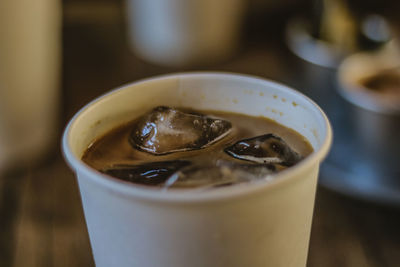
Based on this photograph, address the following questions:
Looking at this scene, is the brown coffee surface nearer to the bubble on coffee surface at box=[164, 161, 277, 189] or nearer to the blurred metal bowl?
the bubble on coffee surface at box=[164, 161, 277, 189]

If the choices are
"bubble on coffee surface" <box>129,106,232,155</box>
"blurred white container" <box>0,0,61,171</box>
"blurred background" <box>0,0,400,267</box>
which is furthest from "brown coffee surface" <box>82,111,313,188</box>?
"blurred white container" <box>0,0,61,171</box>

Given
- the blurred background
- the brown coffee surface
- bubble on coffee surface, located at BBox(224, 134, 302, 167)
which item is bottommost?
the blurred background

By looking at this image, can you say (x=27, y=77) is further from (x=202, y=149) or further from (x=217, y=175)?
(x=217, y=175)

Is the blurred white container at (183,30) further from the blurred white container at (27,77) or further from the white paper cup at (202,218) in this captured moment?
the white paper cup at (202,218)

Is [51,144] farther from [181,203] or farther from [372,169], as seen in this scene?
[181,203]

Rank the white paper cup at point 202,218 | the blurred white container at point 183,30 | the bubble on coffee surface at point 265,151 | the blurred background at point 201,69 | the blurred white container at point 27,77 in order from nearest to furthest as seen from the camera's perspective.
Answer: the white paper cup at point 202,218, the bubble on coffee surface at point 265,151, the blurred background at point 201,69, the blurred white container at point 27,77, the blurred white container at point 183,30

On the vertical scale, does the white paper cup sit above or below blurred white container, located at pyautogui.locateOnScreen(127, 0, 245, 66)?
above

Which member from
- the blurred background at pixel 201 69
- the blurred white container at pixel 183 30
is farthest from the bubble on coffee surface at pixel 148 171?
the blurred white container at pixel 183 30
